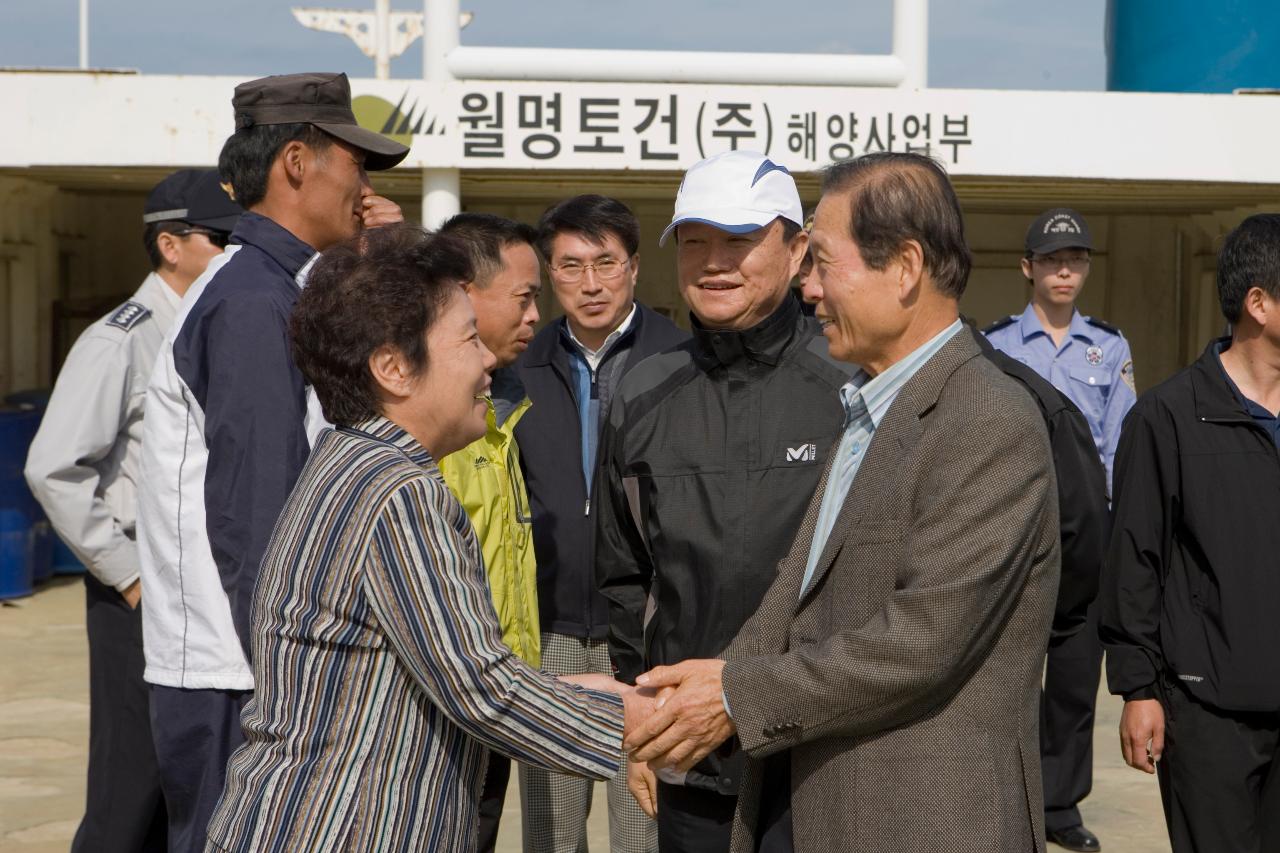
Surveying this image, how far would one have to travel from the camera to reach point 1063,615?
3.58 m

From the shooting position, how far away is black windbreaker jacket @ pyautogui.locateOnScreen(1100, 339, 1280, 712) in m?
3.43

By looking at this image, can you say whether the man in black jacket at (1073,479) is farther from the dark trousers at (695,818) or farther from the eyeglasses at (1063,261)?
the eyeglasses at (1063,261)

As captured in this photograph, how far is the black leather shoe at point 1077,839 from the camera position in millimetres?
5414

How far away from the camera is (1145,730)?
352 centimetres

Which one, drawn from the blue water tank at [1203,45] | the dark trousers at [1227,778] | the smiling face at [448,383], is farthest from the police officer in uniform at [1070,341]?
the blue water tank at [1203,45]

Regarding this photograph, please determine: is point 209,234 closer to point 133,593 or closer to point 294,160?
point 133,593

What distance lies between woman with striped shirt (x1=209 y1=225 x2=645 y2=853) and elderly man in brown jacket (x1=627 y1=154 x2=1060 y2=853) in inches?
12.8

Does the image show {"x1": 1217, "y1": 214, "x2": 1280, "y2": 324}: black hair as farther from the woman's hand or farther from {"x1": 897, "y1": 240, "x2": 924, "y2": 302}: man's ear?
the woman's hand

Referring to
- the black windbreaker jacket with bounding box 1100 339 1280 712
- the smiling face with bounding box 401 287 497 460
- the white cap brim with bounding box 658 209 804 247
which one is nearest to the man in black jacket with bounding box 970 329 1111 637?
the black windbreaker jacket with bounding box 1100 339 1280 712

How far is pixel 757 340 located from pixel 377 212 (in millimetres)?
1107

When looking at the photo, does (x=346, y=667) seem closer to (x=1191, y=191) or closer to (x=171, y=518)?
(x=171, y=518)

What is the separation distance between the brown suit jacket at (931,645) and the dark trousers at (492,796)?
158 cm

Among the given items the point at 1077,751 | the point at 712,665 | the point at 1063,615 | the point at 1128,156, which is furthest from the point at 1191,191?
the point at 712,665

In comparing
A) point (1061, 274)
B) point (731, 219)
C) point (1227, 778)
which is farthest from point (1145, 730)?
point (1061, 274)
